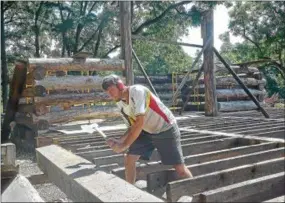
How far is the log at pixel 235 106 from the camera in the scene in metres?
13.9

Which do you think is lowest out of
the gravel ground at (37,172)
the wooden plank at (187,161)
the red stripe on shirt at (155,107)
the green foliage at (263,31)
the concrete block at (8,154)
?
the gravel ground at (37,172)

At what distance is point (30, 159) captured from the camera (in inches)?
340

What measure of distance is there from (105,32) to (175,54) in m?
9.41

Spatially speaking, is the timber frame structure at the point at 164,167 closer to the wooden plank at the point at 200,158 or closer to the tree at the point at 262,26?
the wooden plank at the point at 200,158

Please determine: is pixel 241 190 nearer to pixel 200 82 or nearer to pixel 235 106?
pixel 235 106

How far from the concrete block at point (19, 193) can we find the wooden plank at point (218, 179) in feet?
3.89

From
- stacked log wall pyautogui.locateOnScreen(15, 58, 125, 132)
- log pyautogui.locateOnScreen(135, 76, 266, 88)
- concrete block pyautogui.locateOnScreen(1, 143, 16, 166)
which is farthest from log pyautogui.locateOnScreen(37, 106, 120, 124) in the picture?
log pyautogui.locateOnScreen(135, 76, 266, 88)

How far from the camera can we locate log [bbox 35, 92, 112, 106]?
880 centimetres

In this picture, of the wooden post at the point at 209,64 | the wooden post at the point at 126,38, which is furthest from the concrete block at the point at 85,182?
the wooden post at the point at 209,64

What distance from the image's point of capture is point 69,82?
911 centimetres

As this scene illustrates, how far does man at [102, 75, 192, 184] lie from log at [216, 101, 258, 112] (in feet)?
30.9

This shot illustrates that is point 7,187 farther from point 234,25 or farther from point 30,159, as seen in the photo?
point 234,25

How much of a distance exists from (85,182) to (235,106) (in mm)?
11651

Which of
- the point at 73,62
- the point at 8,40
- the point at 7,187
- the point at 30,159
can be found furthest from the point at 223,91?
the point at 8,40
